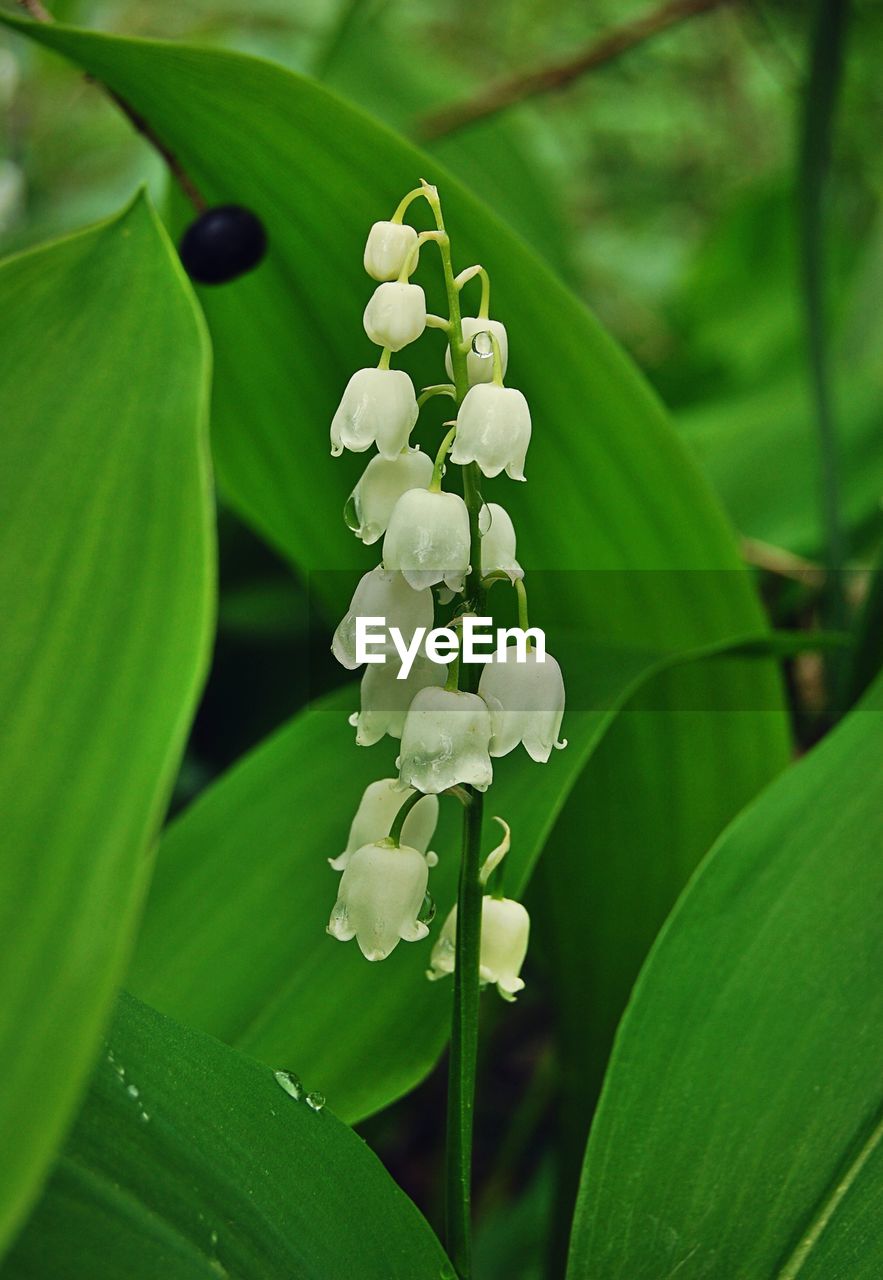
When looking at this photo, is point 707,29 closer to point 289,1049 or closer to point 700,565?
point 700,565

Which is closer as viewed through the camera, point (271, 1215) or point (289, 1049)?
point (271, 1215)

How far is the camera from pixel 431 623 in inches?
16.4

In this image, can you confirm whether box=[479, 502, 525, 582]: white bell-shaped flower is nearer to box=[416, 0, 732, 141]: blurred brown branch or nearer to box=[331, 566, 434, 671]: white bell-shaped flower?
box=[331, 566, 434, 671]: white bell-shaped flower

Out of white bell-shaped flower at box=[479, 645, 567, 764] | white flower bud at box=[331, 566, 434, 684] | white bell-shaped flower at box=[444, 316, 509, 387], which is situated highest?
white bell-shaped flower at box=[444, 316, 509, 387]

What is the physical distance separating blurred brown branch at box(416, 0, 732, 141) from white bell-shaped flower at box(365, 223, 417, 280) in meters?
0.83

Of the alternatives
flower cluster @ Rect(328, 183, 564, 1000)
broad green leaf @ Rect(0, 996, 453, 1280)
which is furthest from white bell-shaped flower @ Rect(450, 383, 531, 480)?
broad green leaf @ Rect(0, 996, 453, 1280)

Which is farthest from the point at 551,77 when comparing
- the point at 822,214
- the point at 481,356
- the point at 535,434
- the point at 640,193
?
the point at 640,193

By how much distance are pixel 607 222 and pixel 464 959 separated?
271cm

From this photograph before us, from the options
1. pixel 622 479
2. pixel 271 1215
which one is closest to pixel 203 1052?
pixel 271 1215

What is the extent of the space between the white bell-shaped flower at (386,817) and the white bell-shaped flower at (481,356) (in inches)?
6.7

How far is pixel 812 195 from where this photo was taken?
0.88 metres

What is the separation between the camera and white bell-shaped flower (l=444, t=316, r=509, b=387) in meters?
0.42

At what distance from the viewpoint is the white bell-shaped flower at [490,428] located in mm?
386

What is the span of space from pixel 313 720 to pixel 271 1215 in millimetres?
331
